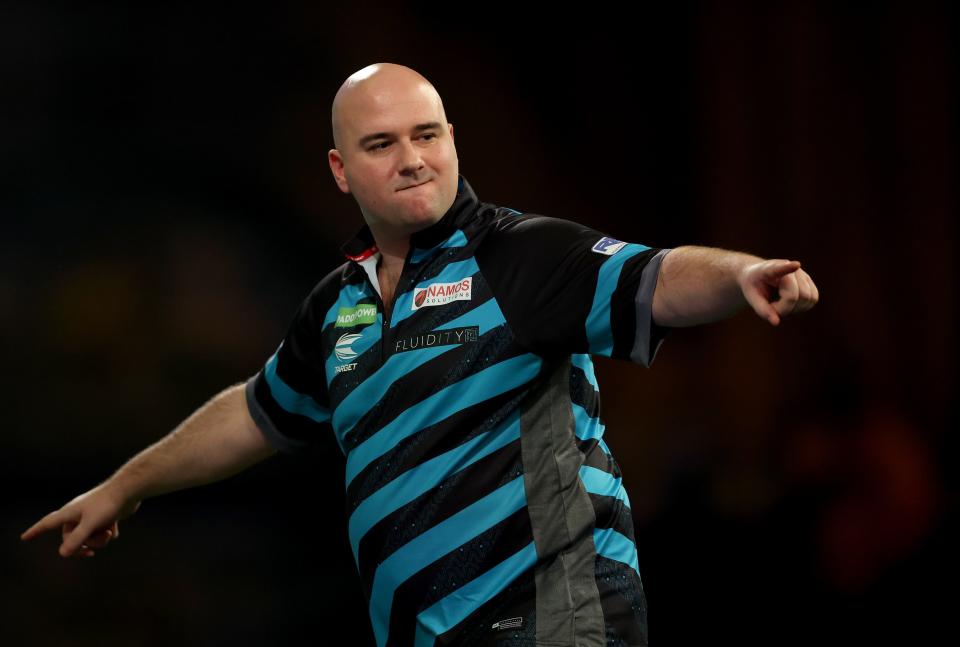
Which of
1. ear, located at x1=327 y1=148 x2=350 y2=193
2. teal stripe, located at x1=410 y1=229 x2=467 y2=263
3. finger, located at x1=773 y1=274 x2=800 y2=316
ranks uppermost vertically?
ear, located at x1=327 y1=148 x2=350 y2=193

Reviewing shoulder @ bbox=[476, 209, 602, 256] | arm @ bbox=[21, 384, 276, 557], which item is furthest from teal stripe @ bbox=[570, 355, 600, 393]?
arm @ bbox=[21, 384, 276, 557]

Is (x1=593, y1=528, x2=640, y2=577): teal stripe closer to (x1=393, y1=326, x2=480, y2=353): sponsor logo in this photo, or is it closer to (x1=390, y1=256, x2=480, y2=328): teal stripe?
(x1=393, y1=326, x2=480, y2=353): sponsor logo

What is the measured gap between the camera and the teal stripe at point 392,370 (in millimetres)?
1902

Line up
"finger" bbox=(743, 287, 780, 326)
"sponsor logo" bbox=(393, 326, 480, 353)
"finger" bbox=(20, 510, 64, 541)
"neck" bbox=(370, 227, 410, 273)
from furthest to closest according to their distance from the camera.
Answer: "finger" bbox=(20, 510, 64, 541) < "neck" bbox=(370, 227, 410, 273) < "sponsor logo" bbox=(393, 326, 480, 353) < "finger" bbox=(743, 287, 780, 326)

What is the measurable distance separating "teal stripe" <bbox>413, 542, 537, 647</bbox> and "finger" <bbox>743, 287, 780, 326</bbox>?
2.13ft

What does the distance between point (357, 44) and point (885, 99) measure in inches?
88.8

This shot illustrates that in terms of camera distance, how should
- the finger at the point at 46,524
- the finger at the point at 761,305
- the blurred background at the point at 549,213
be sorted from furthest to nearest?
the blurred background at the point at 549,213
the finger at the point at 46,524
the finger at the point at 761,305

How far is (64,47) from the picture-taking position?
13.5 ft

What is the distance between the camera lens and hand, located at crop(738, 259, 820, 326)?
1.41 meters

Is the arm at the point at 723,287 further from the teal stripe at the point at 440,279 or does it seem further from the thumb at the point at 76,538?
the thumb at the point at 76,538

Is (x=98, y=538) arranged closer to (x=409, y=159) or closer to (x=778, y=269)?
(x=409, y=159)

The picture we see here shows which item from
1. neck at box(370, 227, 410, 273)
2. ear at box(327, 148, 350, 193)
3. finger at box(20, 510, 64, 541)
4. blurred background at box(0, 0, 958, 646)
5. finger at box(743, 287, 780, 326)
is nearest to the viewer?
finger at box(743, 287, 780, 326)

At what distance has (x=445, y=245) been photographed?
6.73ft

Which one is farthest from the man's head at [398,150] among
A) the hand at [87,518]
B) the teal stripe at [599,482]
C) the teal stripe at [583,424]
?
the hand at [87,518]
